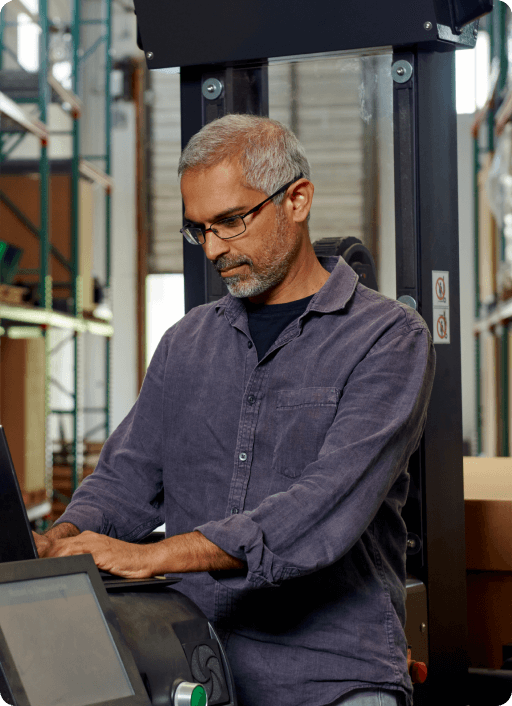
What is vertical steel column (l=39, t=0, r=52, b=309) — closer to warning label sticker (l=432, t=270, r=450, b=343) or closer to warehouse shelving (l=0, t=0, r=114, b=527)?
warehouse shelving (l=0, t=0, r=114, b=527)

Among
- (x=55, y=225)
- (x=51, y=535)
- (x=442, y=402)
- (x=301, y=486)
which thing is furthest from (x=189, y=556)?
(x=55, y=225)

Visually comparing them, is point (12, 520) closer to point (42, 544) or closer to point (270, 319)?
point (42, 544)

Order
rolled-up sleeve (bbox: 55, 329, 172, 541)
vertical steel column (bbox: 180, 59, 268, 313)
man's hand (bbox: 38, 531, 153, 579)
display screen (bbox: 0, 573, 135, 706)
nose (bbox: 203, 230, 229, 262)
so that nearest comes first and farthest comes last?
display screen (bbox: 0, 573, 135, 706) < man's hand (bbox: 38, 531, 153, 579) < nose (bbox: 203, 230, 229, 262) < rolled-up sleeve (bbox: 55, 329, 172, 541) < vertical steel column (bbox: 180, 59, 268, 313)

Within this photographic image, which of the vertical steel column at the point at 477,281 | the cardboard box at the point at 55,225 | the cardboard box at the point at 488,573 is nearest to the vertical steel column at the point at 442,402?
the cardboard box at the point at 488,573

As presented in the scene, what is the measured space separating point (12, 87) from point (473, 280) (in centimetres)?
467

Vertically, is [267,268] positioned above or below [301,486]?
above

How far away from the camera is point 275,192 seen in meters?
1.64

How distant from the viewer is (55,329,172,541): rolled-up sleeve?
1.75 meters

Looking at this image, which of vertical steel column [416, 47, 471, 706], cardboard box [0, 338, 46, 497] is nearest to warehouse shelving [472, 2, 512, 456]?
cardboard box [0, 338, 46, 497]

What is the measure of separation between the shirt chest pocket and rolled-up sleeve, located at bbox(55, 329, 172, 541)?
35 centimetres

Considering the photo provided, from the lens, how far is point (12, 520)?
123cm

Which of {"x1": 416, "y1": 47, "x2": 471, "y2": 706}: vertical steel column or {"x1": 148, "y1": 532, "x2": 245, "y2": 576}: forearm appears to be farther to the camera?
{"x1": 416, "y1": 47, "x2": 471, "y2": 706}: vertical steel column

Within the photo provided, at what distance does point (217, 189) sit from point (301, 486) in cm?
58

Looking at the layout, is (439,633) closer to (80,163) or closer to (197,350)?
(197,350)
